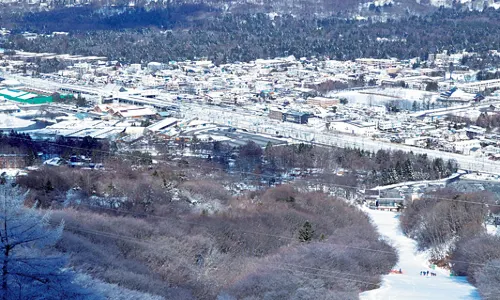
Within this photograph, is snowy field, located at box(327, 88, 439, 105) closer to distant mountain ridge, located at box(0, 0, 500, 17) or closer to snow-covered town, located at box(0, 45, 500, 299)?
snow-covered town, located at box(0, 45, 500, 299)

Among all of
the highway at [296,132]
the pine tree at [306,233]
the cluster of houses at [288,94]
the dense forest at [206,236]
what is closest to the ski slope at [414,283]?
the dense forest at [206,236]

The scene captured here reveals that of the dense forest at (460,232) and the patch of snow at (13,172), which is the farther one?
the patch of snow at (13,172)

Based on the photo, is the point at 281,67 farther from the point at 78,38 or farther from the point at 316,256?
the point at 316,256

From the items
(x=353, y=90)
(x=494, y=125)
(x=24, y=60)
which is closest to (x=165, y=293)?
(x=494, y=125)

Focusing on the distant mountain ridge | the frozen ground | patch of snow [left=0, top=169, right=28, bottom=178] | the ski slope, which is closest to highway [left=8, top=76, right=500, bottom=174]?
the frozen ground

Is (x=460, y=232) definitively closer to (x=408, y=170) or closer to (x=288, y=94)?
(x=408, y=170)

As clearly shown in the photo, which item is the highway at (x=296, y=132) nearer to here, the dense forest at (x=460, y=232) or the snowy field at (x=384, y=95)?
the dense forest at (x=460, y=232)

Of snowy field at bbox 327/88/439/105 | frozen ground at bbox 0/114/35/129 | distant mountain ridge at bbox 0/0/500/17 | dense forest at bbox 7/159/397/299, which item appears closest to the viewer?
dense forest at bbox 7/159/397/299
